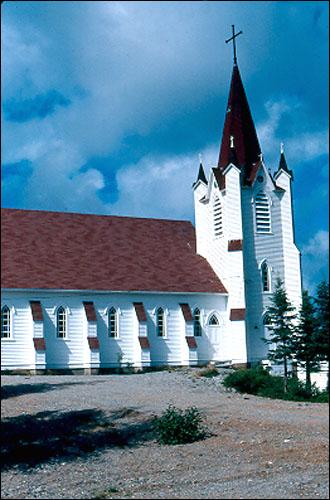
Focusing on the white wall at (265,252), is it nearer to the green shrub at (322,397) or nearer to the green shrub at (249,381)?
the green shrub at (249,381)

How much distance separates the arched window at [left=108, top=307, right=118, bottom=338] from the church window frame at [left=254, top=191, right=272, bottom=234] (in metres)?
8.62

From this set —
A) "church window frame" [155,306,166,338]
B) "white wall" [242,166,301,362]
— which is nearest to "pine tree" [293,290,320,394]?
"white wall" [242,166,301,362]

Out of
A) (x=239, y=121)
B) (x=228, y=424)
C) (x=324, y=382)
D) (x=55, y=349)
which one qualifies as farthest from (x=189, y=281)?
(x=324, y=382)

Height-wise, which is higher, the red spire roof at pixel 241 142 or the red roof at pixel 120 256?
the red spire roof at pixel 241 142

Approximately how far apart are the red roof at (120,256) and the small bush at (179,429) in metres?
9.21

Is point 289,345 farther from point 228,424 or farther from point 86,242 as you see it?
point 86,242

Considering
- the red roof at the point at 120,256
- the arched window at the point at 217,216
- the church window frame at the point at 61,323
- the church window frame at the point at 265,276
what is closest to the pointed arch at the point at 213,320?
the red roof at the point at 120,256

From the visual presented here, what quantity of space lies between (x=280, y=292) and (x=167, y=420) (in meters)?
4.17

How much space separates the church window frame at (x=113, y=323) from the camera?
117 feet

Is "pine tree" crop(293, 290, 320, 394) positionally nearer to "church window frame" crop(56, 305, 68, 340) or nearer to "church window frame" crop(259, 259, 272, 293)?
"church window frame" crop(56, 305, 68, 340)

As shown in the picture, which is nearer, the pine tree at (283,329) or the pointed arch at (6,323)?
the pine tree at (283,329)

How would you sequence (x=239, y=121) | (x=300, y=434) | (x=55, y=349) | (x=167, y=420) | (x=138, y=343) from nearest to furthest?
(x=300, y=434), (x=167, y=420), (x=239, y=121), (x=55, y=349), (x=138, y=343)

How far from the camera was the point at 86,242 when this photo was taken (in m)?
30.2

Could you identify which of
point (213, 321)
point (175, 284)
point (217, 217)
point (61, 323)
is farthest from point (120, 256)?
point (213, 321)
